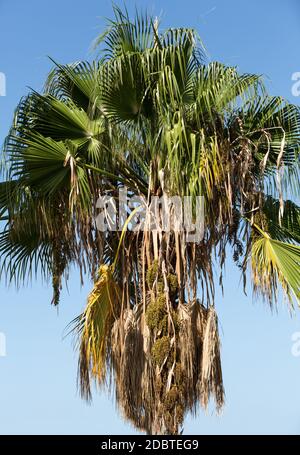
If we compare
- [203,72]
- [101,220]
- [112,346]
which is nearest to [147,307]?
[112,346]

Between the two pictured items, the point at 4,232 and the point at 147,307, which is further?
the point at 4,232

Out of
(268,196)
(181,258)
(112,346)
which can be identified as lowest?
(112,346)

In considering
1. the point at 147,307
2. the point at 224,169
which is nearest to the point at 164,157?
the point at 224,169

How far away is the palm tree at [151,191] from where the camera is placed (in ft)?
29.4

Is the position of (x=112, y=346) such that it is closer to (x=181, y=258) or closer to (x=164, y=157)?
(x=181, y=258)

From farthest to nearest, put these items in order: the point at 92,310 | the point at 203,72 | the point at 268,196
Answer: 1. the point at 268,196
2. the point at 203,72
3. the point at 92,310

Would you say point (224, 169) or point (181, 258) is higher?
point (224, 169)

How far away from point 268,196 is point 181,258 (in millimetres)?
1680

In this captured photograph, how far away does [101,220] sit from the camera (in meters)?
9.77

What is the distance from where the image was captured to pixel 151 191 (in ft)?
31.1

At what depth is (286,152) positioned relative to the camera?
10.2m

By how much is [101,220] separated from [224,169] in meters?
1.47

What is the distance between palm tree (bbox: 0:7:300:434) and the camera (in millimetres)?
8953

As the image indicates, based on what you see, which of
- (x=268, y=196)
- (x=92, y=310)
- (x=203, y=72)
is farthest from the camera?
(x=268, y=196)
